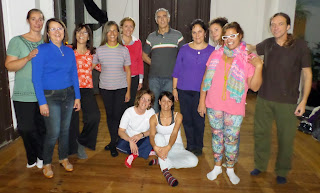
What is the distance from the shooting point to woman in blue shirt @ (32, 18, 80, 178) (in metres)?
2.62

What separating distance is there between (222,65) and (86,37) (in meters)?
1.51

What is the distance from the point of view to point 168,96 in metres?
3.14

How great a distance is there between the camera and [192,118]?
11.4 ft

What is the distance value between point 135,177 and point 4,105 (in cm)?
200

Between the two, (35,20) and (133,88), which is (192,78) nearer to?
(133,88)

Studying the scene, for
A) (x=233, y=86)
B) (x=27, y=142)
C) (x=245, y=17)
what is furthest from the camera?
(x=245, y=17)

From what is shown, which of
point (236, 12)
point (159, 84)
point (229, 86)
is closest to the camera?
point (229, 86)

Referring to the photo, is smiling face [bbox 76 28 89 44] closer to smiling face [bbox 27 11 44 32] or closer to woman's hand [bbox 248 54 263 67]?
smiling face [bbox 27 11 44 32]

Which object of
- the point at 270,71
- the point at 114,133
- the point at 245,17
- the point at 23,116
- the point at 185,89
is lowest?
the point at 114,133

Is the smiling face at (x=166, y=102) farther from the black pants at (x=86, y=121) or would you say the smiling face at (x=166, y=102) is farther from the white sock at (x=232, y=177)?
the white sock at (x=232, y=177)

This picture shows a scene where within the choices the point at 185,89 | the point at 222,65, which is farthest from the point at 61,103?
the point at 222,65

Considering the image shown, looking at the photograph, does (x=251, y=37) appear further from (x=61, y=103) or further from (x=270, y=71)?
(x=61, y=103)

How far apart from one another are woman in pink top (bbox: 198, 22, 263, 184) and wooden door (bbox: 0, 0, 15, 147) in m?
2.50

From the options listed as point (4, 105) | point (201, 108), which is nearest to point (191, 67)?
point (201, 108)
